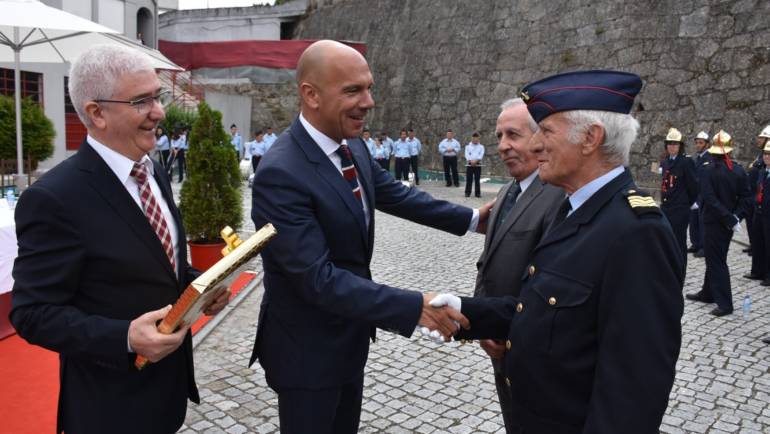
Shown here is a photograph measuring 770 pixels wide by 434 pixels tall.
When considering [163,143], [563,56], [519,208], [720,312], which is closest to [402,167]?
[563,56]

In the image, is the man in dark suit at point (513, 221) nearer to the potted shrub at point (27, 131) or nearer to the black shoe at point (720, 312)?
the black shoe at point (720, 312)

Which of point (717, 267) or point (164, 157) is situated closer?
point (717, 267)

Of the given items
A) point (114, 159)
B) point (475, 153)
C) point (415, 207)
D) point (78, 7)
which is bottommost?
point (475, 153)

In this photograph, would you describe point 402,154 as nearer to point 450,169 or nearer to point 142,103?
point 450,169

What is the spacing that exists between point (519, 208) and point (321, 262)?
102 cm

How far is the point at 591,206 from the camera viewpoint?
6.68 feet

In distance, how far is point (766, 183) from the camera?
8578mm

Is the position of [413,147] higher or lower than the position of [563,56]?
lower

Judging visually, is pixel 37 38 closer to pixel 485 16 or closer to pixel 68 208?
pixel 68 208

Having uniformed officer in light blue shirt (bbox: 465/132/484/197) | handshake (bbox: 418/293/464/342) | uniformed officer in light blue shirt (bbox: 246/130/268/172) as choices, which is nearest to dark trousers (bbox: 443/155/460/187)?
uniformed officer in light blue shirt (bbox: 465/132/484/197)

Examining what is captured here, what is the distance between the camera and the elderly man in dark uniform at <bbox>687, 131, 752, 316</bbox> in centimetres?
704

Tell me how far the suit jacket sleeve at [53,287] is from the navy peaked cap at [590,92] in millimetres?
1591

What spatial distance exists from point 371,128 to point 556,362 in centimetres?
2465

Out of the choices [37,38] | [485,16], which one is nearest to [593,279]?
[37,38]
